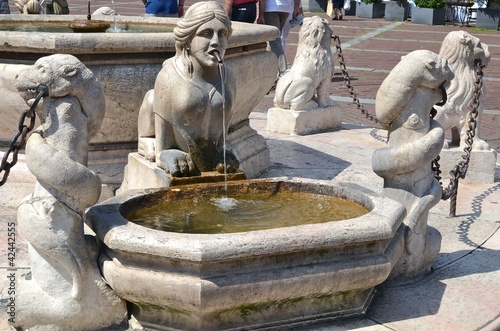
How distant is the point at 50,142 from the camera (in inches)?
146

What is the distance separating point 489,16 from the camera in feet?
70.3

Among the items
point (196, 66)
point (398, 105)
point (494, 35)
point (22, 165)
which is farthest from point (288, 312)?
point (494, 35)

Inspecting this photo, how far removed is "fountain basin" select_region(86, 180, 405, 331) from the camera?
353 cm

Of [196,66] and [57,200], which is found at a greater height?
[196,66]

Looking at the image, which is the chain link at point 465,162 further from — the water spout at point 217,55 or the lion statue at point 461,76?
the water spout at point 217,55

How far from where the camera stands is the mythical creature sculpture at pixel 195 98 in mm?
4668

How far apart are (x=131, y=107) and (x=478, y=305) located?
112 inches

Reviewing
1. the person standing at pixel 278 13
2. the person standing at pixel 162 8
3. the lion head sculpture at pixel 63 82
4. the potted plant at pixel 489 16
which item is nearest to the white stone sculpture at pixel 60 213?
the lion head sculpture at pixel 63 82

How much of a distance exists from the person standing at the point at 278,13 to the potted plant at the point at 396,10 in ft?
44.5

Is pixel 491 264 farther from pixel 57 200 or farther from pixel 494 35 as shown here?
pixel 494 35

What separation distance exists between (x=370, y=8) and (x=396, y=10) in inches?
32.2

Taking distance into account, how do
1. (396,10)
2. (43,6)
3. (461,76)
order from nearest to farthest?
1. (461,76)
2. (43,6)
3. (396,10)

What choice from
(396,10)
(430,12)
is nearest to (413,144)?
(430,12)

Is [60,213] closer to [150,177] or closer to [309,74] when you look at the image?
[150,177]
